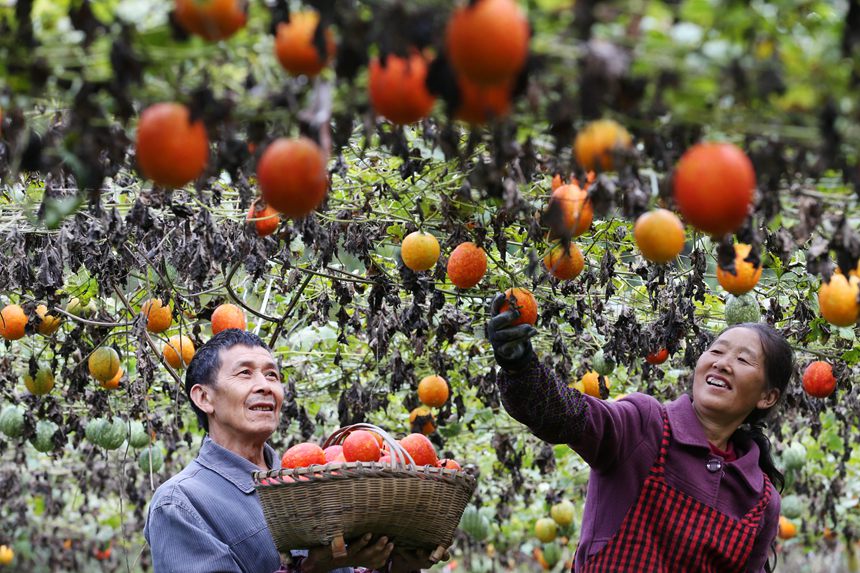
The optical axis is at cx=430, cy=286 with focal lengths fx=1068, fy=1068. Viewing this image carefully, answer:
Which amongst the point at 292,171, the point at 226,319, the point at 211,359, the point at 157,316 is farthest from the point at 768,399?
the point at 157,316

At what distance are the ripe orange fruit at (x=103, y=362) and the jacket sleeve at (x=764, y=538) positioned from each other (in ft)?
10.6

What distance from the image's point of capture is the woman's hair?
3.72 m

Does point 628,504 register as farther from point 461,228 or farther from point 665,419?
point 461,228

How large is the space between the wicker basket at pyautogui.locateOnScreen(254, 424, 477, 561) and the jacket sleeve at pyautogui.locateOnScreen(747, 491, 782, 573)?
1.25 m

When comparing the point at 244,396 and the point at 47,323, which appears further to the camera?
the point at 47,323

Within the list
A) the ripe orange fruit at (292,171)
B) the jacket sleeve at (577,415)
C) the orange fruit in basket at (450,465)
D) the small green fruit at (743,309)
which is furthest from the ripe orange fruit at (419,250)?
the ripe orange fruit at (292,171)

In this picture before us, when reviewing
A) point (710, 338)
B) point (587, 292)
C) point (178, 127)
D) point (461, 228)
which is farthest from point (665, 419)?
point (178, 127)

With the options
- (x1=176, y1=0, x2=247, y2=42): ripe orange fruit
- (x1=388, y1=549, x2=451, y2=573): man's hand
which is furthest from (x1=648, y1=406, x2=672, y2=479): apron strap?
(x1=176, y1=0, x2=247, y2=42): ripe orange fruit

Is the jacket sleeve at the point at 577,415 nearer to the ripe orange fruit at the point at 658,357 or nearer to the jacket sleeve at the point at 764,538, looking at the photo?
the jacket sleeve at the point at 764,538

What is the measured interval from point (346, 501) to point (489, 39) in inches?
64.8

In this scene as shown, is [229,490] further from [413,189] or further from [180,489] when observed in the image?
[413,189]

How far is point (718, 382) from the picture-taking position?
3635 mm

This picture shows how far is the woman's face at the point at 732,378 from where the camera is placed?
3.61m

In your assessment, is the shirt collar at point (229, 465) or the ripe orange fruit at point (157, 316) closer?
the shirt collar at point (229, 465)
